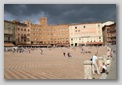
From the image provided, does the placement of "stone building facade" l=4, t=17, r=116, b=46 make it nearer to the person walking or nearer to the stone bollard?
the person walking

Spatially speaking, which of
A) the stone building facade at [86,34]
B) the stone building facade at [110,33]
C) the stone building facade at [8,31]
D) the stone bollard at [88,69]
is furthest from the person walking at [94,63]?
the stone building facade at [8,31]

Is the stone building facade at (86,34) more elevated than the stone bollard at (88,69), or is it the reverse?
the stone building facade at (86,34)

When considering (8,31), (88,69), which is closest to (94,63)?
(88,69)

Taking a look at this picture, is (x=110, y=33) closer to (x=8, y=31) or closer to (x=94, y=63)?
(x=94, y=63)

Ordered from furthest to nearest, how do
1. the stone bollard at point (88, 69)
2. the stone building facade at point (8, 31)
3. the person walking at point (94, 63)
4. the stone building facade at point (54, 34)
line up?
the stone building facade at point (54, 34) < the stone building facade at point (8, 31) < the person walking at point (94, 63) < the stone bollard at point (88, 69)

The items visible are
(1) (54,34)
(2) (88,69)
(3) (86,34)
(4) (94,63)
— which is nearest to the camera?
(2) (88,69)

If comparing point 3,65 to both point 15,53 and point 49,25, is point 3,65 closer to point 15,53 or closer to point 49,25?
point 15,53

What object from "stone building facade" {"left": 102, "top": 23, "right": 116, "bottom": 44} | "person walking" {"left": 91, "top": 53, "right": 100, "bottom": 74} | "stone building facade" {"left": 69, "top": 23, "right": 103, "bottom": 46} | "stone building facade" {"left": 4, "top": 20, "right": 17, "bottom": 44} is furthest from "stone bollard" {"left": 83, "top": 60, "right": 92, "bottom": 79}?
"stone building facade" {"left": 4, "top": 20, "right": 17, "bottom": 44}

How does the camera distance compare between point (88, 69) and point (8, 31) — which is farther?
point (8, 31)

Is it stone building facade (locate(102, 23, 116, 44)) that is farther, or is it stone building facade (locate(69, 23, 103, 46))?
stone building facade (locate(69, 23, 103, 46))

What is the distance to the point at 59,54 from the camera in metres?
6.06

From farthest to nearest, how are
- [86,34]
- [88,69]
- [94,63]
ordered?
[86,34]
[94,63]
[88,69]

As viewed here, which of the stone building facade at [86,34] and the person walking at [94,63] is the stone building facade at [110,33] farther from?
the person walking at [94,63]

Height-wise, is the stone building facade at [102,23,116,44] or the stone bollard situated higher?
the stone building facade at [102,23,116,44]
